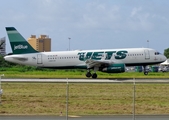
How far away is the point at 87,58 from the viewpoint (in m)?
45.5

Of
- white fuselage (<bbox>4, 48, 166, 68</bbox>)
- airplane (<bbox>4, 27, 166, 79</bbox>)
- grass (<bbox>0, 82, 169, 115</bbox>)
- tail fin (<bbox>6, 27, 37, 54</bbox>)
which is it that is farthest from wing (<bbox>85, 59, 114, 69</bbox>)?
grass (<bbox>0, 82, 169, 115</bbox>)

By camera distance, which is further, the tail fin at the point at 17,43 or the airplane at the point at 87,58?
the tail fin at the point at 17,43

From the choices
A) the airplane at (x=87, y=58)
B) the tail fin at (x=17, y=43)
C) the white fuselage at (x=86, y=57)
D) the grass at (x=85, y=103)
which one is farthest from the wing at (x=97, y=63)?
the grass at (x=85, y=103)

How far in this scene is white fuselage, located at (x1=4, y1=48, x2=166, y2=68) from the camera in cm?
4469

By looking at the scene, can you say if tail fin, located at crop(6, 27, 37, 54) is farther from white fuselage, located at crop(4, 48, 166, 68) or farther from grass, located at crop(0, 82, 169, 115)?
grass, located at crop(0, 82, 169, 115)

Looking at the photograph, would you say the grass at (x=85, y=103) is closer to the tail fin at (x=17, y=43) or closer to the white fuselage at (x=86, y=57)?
the white fuselage at (x=86, y=57)

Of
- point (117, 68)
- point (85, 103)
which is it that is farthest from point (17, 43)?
point (85, 103)

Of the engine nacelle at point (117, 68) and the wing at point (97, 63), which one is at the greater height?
the wing at point (97, 63)

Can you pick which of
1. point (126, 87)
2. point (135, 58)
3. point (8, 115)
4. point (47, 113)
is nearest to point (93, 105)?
point (47, 113)

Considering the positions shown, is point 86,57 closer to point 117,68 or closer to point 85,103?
point 117,68

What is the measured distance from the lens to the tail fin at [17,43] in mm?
47062

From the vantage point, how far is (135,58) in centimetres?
4472

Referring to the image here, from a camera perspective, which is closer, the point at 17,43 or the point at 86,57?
the point at 86,57

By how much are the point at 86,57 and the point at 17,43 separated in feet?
27.5
